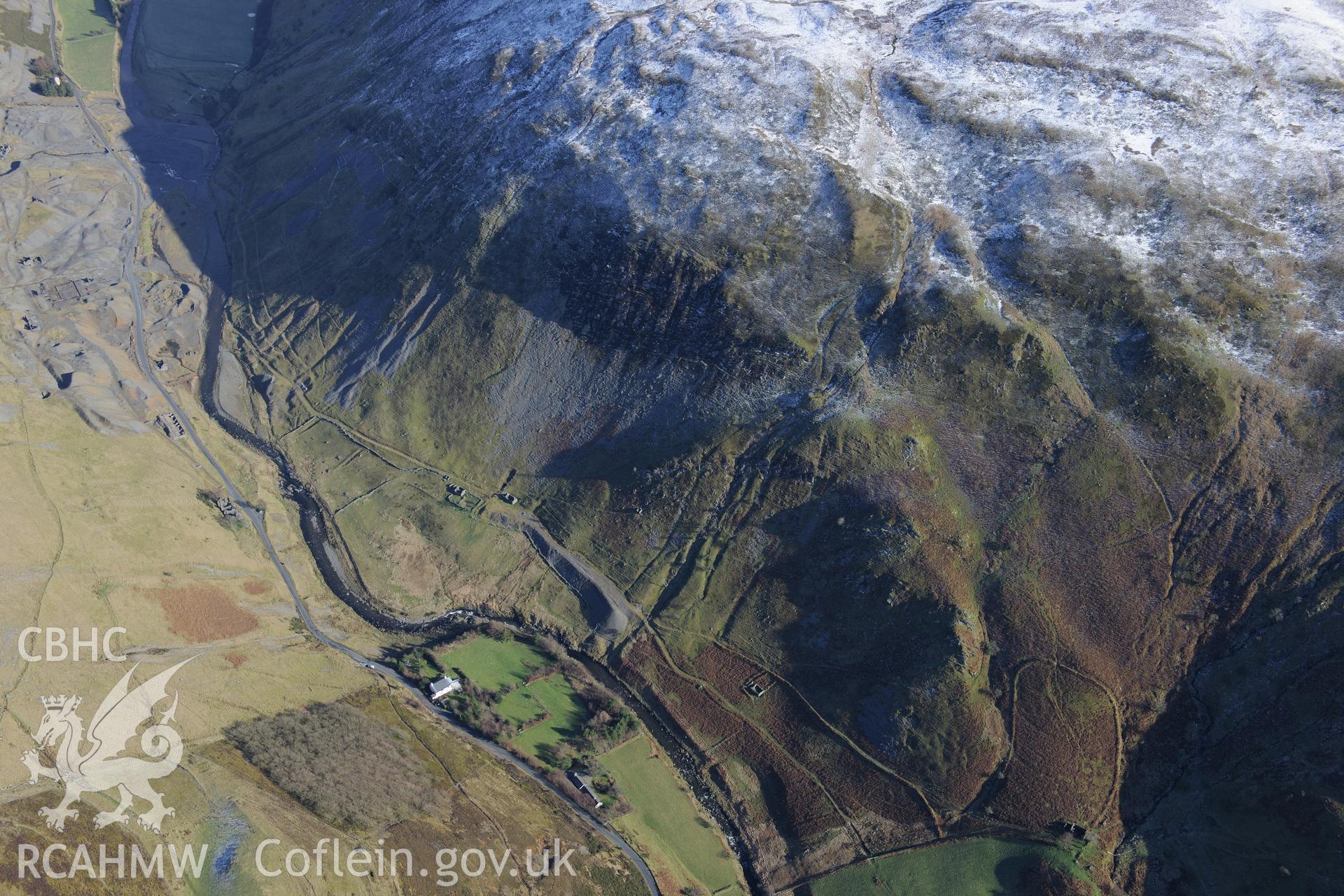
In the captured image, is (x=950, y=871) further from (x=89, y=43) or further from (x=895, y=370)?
(x=89, y=43)

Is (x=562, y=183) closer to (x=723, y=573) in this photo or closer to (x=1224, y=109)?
(x=723, y=573)

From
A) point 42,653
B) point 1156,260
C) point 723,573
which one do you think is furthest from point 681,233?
point 42,653

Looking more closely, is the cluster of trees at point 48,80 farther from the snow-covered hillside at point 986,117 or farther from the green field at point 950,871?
the green field at point 950,871

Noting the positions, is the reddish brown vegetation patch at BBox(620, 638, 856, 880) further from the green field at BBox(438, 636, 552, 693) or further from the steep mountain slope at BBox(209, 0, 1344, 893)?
the green field at BBox(438, 636, 552, 693)

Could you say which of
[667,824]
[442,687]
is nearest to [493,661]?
[442,687]

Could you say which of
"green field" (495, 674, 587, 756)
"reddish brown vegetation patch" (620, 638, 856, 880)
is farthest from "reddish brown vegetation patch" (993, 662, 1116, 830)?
"green field" (495, 674, 587, 756)

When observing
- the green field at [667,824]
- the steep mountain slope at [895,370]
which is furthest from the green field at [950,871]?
the green field at [667,824]
